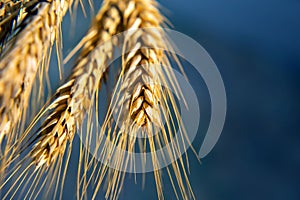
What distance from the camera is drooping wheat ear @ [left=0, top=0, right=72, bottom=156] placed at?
1.11 ft

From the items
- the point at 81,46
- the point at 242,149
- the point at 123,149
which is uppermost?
the point at 81,46

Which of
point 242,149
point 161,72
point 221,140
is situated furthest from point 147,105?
point 242,149

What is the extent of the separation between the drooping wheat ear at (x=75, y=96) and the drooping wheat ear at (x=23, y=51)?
3 centimetres

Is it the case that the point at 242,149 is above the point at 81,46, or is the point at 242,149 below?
below

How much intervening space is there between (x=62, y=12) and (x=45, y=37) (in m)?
0.04

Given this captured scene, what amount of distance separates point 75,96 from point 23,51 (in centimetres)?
6

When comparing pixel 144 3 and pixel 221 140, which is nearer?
pixel 144 3

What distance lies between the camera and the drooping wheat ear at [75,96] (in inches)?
14.8

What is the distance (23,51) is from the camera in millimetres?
354

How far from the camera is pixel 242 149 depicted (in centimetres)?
404

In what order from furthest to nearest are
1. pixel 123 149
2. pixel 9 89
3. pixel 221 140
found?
pixel 221 140
pixel 123 149
pixel 9 89

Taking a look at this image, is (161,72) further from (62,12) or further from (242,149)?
(242,149)

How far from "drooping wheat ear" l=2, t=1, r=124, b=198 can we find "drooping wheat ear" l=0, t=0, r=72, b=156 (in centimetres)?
3

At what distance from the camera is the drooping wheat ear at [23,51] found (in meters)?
0.34
